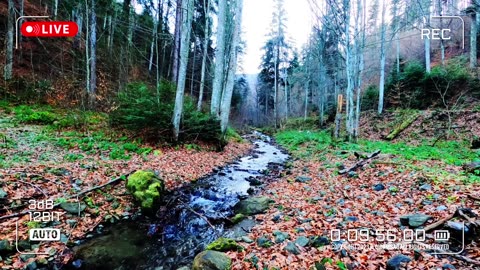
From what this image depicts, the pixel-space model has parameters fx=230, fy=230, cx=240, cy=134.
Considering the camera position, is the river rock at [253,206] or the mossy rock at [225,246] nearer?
the mossy rock at [225,246]

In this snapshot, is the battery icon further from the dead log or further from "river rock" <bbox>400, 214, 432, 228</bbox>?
the dead log

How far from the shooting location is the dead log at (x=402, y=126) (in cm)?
1320

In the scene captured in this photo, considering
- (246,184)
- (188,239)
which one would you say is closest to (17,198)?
(188,239)

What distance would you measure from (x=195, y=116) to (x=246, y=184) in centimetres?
405

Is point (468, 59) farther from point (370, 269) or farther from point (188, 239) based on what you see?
point (188, 239)

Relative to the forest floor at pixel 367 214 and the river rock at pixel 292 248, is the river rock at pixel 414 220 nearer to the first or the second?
the forest floor at pixel 367 214

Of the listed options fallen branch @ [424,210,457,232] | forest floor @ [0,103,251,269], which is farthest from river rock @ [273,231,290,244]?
forest floor @ [0,103,251,269]

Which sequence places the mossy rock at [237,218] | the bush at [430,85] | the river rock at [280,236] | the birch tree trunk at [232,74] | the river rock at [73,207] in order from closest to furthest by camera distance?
1. the river rock at [280,236]
2. the river rock at [73,207]
3. the mossy rock at [237,218]
4. the birch tree trunk at [232,74]
5. the bush at [430,85]

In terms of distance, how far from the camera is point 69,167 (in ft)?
19.1

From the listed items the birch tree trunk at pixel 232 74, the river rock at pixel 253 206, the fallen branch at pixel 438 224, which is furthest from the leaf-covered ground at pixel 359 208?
the birch tree trunk at pixel 232 74

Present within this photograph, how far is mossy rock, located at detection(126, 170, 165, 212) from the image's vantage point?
5.21m

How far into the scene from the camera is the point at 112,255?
3771mm

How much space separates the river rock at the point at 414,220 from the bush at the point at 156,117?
25.2 feet

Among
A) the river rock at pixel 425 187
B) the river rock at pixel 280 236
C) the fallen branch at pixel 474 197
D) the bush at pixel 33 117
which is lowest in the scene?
the river rock at pixel 280 236
